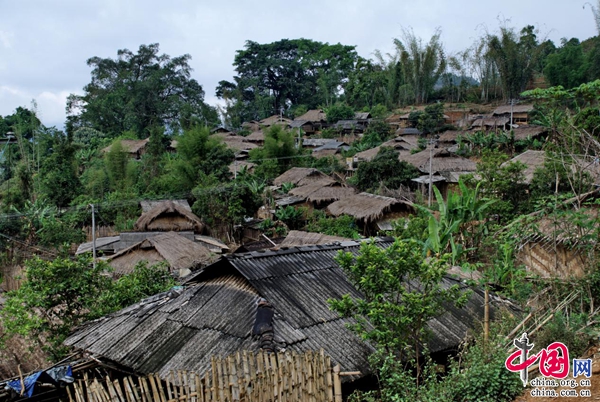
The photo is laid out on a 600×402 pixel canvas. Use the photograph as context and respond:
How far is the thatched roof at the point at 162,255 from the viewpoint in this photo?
14688mm

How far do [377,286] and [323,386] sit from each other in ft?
4.40

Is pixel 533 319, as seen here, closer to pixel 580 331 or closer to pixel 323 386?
pixel 580 331

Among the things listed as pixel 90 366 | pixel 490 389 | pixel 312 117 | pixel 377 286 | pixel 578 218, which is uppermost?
pixel 312 117

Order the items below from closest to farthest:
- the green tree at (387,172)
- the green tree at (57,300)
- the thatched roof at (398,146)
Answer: the green tree at (57,300) → the green tree at (387,172) → the thatched roof at (398,146)

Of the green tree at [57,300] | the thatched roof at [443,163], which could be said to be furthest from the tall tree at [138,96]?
the green tree at [57,300]

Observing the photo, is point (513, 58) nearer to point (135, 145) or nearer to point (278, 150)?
point (278, 150)

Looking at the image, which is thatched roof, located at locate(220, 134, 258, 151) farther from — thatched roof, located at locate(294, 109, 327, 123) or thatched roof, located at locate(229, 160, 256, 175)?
thatched roof, located at locate(294, 109, 327, 123)

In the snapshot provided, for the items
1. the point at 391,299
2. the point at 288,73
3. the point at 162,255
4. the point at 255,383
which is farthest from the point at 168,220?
the point at 288,73

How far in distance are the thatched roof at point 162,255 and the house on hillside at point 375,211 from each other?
6063mm

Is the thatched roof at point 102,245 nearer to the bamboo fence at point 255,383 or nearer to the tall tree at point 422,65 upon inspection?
the bamboo fence at point 255,383

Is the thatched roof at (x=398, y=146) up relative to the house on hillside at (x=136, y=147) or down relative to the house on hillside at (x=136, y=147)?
down

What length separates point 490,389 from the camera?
477 centimetres

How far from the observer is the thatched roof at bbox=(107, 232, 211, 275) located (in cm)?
1469

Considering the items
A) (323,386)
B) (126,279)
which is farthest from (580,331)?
(126,279)
